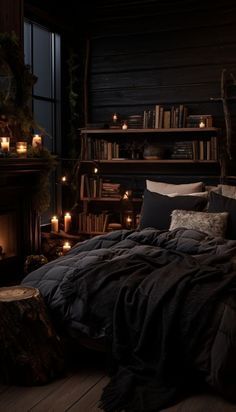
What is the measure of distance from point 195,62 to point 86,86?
4.37 ft

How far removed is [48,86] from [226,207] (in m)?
2.82

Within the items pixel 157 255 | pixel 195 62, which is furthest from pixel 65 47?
pixel 157 255

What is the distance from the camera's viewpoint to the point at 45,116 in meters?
6.01

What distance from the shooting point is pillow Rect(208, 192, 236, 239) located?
4163 mm

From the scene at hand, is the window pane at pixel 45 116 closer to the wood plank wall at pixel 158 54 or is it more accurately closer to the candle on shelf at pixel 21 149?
Result: the wood plank wall at pixel 158 54

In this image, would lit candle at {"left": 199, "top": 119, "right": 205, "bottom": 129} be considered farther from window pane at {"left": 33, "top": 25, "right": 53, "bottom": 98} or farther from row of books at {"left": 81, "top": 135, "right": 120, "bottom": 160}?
window pane at {"left": 33, "top": 25, "right": 53, "bottom": 98}

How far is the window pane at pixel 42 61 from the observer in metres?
5.75

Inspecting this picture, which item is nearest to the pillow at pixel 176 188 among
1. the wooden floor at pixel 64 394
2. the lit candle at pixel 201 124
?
the lit candle at pixel 201 124

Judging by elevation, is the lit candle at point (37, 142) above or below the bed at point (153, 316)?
above

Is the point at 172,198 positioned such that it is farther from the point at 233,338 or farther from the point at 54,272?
the point at 233,338

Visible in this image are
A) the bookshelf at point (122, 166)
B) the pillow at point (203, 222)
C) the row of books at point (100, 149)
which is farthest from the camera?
the row of books at point (100, 149)

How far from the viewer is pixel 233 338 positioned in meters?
2.67

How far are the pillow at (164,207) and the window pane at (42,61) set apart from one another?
6.89ft

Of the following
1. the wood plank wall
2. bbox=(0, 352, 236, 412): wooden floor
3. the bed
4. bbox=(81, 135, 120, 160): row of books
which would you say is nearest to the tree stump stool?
bbox=(0, 352, 236, 412): wooden floor
